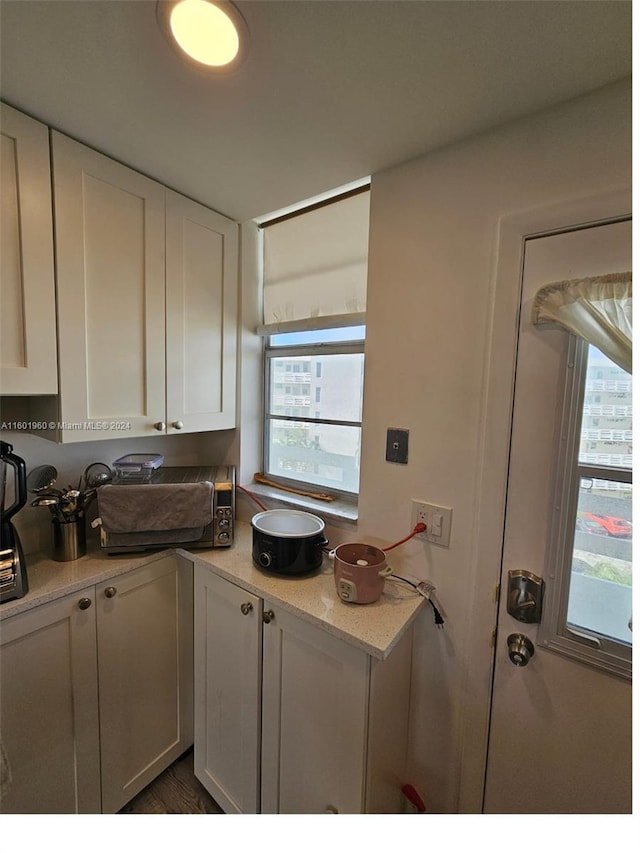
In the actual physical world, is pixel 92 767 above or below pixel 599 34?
below

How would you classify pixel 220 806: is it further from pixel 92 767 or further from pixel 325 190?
pixel 325 190

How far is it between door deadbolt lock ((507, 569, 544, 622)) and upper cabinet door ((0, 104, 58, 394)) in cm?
150

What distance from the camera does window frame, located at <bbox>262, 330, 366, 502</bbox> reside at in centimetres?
141

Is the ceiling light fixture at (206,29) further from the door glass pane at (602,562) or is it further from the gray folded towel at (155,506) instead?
the door glass pane at (602,562)

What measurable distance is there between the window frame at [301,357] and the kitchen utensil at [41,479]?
87 centimetres

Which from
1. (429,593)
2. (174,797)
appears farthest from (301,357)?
(174,797)

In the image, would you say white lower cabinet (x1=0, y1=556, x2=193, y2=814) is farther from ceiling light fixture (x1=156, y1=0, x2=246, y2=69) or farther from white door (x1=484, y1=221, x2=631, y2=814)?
ceiling light fixture (x1=156, y1=0, x2=246, y2=69)

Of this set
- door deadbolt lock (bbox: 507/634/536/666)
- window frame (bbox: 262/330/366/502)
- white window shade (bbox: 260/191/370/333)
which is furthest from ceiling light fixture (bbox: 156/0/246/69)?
door deadbolt lock (bbox: 507/634/536/666)

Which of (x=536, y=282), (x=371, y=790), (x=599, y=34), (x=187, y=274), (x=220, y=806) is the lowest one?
(x=220, y=806)

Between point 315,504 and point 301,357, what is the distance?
0.70 m

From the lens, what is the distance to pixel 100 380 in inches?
43.7

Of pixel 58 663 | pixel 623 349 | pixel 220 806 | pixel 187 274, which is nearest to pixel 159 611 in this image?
pixel 58 663
